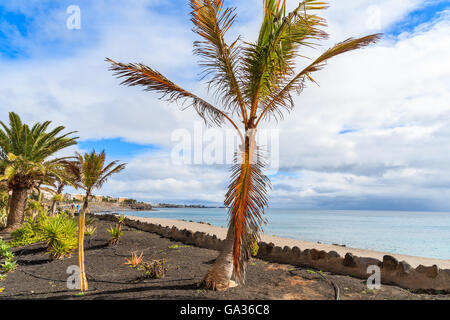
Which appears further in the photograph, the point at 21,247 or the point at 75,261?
the point at 21,247

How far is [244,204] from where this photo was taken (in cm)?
524

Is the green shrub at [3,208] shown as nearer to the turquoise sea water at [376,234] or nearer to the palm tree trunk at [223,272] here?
the turquoise sea water at [376,234]

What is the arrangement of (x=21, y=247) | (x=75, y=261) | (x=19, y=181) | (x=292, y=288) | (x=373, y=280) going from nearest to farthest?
(x=292, y=288), (x=373, y=280), (x=75, y=261), (x=21, y=247), (x=19, y=181)

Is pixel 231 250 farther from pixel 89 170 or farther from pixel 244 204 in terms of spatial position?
pixel 89 170

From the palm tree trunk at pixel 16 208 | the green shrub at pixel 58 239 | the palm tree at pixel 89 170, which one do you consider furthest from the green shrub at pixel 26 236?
the palm tree at pixel 89 170

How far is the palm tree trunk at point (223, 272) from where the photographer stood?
213 inches

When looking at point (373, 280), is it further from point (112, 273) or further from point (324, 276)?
point (112, 273)

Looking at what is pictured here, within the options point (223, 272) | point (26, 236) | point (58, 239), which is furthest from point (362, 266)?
point (26, 236)

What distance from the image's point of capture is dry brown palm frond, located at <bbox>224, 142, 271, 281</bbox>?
5.24 meters
